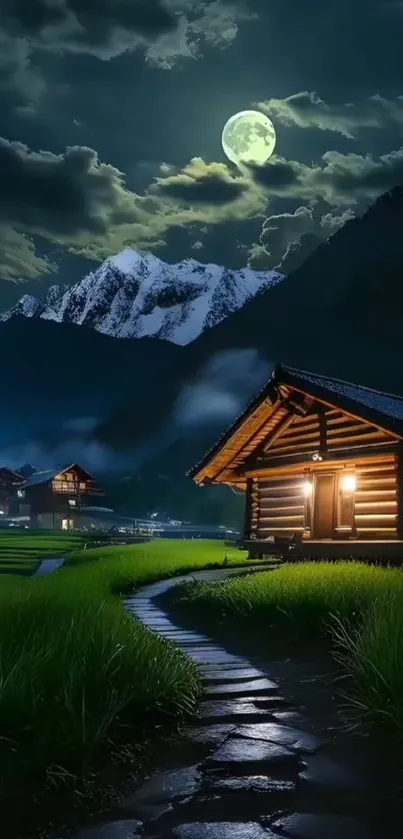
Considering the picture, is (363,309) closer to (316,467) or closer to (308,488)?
(308,488)

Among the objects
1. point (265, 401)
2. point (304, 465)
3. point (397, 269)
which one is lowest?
point (304, 465)

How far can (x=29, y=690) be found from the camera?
4902 mm

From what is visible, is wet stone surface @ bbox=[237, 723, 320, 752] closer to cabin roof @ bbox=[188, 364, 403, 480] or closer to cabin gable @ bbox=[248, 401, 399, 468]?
cabin roof @ bbox=[188, 364, 403, 480]

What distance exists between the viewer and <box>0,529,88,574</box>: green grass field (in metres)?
28.9

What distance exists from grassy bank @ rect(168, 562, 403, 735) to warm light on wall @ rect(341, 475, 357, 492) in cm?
807

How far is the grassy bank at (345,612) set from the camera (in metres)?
5.54

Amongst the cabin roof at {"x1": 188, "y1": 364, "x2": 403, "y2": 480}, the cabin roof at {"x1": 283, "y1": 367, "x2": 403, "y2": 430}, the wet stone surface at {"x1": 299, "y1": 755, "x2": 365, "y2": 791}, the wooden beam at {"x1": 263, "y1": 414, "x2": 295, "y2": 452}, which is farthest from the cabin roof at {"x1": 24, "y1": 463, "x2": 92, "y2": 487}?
the wet stone surface at {"x1": 299, "y1": 755, "x2": 365, "y2": 791}

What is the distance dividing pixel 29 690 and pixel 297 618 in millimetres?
5442

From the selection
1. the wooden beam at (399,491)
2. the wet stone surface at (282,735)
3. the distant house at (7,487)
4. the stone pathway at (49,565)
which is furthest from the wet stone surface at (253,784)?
the distant house at (7,487)

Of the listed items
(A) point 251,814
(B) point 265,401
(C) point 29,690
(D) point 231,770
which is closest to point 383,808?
(A) point 251,814

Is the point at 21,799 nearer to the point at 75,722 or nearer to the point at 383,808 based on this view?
the point at 75,722

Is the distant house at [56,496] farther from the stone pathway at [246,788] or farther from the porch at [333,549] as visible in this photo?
the stone pathway at [246,788]

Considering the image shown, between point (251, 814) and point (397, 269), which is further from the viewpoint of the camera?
point (397, 269)

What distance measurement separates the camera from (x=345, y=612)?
30.0 ft
